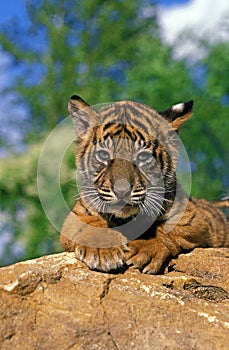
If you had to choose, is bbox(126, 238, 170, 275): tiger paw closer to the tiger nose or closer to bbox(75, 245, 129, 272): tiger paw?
bbox(75, 245, 129, 272): tiger paw

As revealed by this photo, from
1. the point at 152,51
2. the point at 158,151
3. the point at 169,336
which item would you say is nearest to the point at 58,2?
the point at 152,51

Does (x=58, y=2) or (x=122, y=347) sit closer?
(x=122, y=347)

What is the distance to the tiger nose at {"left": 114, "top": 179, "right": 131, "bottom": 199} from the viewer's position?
6.05m

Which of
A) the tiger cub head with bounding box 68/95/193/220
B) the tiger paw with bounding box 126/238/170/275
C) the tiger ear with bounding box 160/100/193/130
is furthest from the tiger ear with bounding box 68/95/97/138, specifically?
the tiger paw with bounding box 126/238/170/275

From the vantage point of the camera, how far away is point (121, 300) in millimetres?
5734

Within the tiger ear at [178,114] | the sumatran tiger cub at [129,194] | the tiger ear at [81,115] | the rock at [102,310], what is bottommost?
the rock at [102,310]

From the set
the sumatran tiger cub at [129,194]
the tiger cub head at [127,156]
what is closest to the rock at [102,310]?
the sumatran tiger cub at [129,194]

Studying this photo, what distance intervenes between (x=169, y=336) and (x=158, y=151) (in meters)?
2.01

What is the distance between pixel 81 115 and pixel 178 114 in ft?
3.33

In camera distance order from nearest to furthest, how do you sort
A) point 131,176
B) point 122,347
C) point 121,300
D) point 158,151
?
point 122,347 → point 121,300 → point 131,176 → point 158,151

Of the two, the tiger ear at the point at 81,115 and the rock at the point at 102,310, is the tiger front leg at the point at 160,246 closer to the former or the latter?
the rock at the point at 102,310

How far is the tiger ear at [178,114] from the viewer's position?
7.11 metres

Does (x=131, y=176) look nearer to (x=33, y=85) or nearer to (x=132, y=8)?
(x=33, y=85)

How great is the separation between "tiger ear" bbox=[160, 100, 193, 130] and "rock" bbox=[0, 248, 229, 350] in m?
1.73
